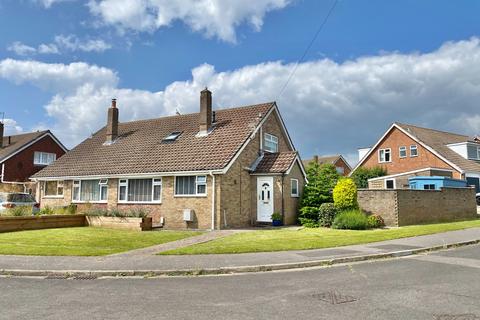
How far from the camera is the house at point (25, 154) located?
40.7 m

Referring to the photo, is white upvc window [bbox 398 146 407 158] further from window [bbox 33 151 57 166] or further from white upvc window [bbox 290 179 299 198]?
window [bbox 33 151 57 166]

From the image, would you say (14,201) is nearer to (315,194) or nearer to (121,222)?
(121,222)

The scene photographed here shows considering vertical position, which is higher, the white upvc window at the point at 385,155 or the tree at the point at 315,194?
the white upvc window at the point at 385,155

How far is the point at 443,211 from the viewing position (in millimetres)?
24328

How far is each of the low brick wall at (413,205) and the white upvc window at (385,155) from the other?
16.6 m

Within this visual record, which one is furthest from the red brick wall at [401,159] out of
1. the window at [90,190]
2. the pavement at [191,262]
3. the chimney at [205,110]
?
the window at [90,190]

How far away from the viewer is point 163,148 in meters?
24.8

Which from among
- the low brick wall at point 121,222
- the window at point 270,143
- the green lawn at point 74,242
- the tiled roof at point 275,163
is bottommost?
the green lawn at point 74,242

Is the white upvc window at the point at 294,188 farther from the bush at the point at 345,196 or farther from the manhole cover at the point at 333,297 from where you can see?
the manhole cover at the point at 333,297

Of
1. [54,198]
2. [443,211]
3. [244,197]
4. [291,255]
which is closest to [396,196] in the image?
[443,211]

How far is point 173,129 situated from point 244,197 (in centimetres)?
822

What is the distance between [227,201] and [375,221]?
7.86m

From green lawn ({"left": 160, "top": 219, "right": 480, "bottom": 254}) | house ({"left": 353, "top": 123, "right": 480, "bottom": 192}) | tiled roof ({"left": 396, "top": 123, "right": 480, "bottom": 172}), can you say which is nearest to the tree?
green lawn ({"left": 160, "top": 219, "right": 480, "bottom": 254})

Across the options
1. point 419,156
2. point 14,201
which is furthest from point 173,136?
point 419,156
